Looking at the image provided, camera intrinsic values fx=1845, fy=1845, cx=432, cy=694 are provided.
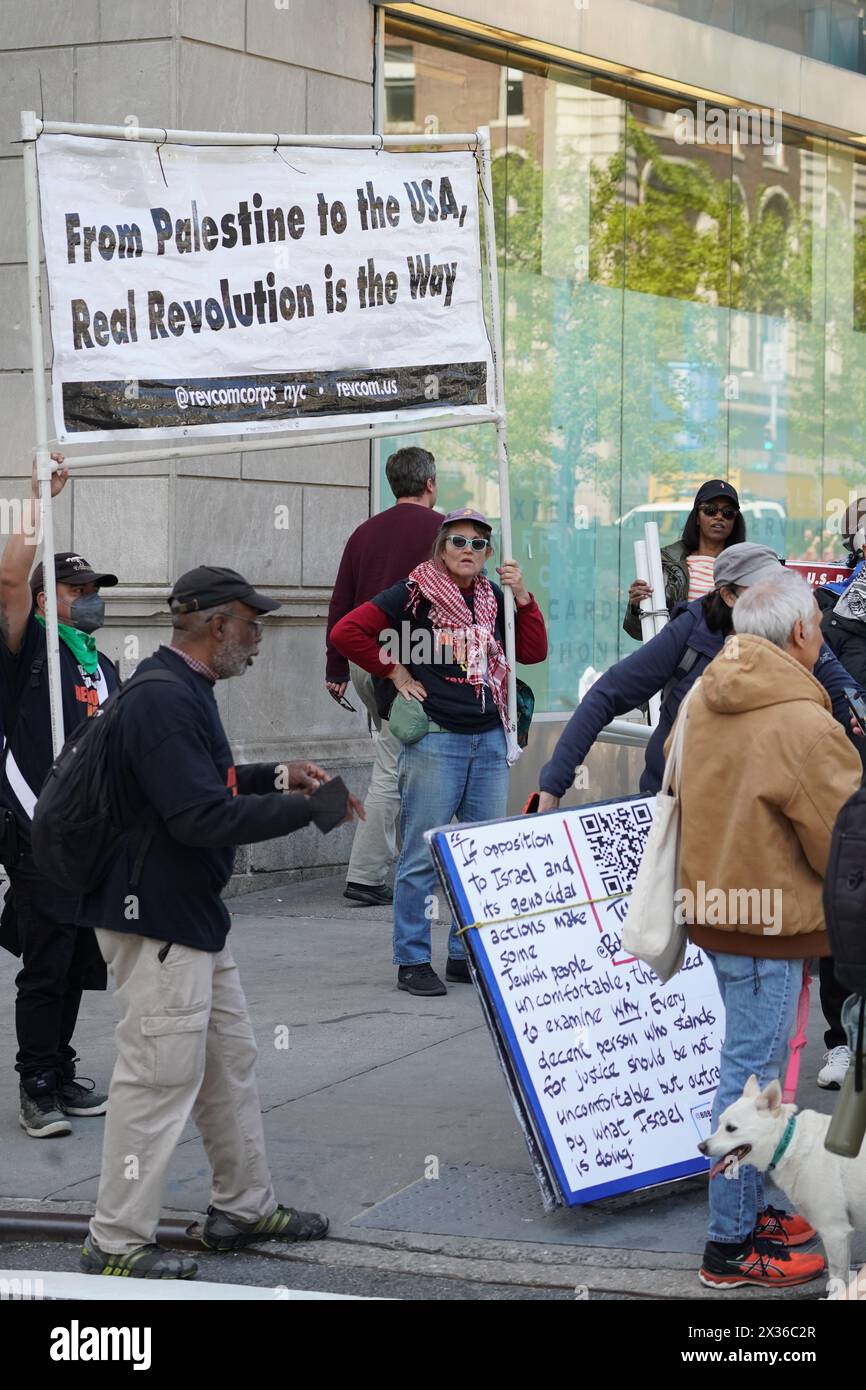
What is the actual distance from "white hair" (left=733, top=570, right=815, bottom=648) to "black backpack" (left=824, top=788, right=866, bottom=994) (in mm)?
789

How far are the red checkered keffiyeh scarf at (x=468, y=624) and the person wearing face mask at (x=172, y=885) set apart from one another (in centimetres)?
264

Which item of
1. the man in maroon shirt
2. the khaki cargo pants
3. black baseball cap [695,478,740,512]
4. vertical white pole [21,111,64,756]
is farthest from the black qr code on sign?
the man in maroon shirt

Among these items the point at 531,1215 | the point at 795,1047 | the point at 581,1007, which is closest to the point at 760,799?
the point at 795,1047

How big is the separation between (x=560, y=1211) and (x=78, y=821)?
183 centimetres

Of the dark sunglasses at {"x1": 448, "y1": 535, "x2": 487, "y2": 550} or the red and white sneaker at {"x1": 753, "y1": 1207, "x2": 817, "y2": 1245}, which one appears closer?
the red and white sneaker at {"x1": 753, "y1": 1207, "x2": 817, "y2": 1245}

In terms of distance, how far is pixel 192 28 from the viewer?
9.75 metres

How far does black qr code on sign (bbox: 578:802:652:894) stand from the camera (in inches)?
220

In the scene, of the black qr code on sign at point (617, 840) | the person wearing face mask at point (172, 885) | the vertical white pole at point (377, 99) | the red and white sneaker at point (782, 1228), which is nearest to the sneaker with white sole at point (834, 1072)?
the black qr code on sign at point (617, 840)

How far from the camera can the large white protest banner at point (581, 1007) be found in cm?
521

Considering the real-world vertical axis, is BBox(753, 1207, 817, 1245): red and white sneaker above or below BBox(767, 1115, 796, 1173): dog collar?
below

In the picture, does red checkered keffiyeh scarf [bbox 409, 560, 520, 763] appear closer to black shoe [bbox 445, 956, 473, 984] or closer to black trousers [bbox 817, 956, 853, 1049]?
black shoe [bbox 445, 956, 473, 984]

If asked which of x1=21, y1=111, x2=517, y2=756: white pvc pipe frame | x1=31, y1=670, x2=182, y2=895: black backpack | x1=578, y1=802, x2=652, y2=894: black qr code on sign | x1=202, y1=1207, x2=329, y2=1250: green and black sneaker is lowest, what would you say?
x1=202, y1=1207, x2=329, y2=1250: green and black sneaker
